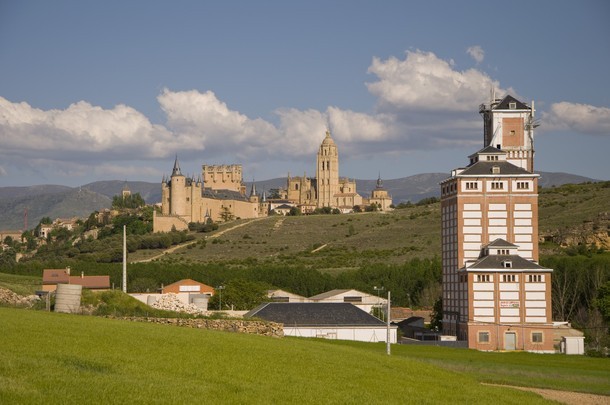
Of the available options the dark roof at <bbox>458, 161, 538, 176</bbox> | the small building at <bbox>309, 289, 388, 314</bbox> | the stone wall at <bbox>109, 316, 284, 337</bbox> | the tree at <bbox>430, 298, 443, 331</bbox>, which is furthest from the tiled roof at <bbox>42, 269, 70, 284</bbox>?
the stone wall at <bbox>109, 316, 284, 337</bbox>

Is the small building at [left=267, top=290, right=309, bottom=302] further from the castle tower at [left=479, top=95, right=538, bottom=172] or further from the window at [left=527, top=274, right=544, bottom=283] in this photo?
the window at [left=527, top=274, right=544, bottom=283]

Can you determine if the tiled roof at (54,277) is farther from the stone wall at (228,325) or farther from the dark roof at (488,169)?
the stone wall at (228,325)

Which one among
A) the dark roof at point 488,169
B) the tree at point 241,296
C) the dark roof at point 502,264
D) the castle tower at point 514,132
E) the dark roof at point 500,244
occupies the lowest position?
the tree at point 241,296

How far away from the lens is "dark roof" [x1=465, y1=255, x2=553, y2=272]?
245 ft

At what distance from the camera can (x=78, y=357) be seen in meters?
25.5

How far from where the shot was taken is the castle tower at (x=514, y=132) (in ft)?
305

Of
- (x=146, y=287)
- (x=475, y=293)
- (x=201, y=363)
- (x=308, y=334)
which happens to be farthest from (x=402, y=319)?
(x=201, y=363)

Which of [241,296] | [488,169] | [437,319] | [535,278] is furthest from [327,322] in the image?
[241,296]

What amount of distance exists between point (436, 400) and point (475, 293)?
158ft

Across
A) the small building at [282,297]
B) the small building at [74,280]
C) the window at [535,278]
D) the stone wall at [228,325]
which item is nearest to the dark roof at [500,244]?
the window at [535,278]

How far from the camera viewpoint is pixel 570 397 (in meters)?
34.9

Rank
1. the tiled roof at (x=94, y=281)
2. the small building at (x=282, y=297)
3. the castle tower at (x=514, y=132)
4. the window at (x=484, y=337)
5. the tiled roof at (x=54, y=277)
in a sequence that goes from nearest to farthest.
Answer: the window at (x=484, y=337) < the castle tower at (x=514, y=132) < the small building at (x=282, y=297) < the tiled roof at (x=94, y=281) < the tiled roof at (x=54, y=277)

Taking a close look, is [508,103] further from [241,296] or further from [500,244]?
[241,296]

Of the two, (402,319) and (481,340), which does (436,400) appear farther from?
(402,319)
